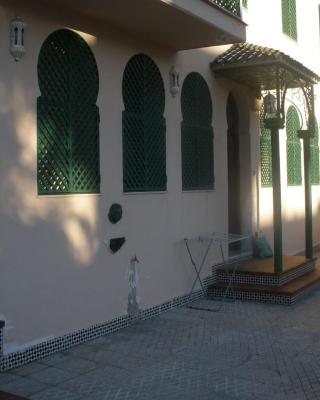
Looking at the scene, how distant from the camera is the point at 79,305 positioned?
6.08 meters

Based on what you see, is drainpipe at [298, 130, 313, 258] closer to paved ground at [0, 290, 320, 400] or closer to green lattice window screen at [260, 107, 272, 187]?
green lattice window screen at [260, 107, 272, 187]

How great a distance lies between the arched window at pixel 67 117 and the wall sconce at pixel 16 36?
0.40 metres

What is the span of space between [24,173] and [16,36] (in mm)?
1306

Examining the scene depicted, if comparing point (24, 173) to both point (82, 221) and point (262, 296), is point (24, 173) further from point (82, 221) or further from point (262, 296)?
point (262, 296)

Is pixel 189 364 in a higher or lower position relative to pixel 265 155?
lower

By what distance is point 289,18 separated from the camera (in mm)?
12359

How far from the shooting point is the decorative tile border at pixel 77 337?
17.2 feet

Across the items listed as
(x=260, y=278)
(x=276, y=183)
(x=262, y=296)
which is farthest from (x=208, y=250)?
(x=276, y=183)

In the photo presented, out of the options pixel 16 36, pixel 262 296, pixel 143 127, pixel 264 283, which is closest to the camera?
pixel 16 36

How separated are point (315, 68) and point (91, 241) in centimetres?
980

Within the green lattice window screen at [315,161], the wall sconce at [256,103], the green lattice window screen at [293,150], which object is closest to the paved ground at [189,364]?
the wall sconce at [256,103]

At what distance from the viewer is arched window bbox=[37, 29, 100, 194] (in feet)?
18.7

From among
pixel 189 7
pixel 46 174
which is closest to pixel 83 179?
pixel 46 174

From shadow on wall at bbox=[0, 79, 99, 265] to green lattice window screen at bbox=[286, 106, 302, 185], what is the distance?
282 inches
